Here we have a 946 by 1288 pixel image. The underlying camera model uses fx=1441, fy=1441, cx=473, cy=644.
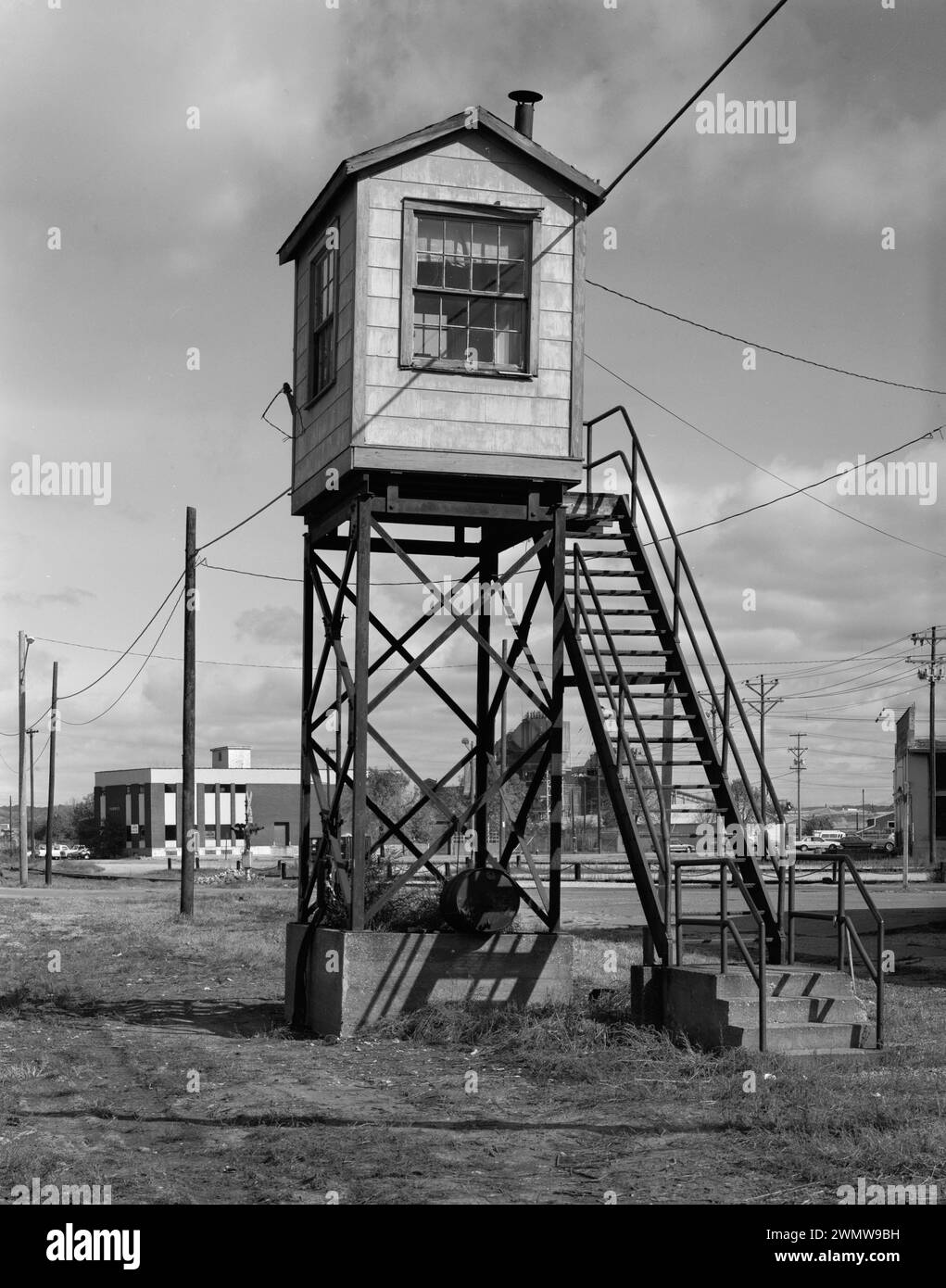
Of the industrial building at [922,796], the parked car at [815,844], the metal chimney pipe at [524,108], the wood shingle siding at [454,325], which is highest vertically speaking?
the metal chimney pipe at [524,108]

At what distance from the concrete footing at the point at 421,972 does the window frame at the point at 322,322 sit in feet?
19.0

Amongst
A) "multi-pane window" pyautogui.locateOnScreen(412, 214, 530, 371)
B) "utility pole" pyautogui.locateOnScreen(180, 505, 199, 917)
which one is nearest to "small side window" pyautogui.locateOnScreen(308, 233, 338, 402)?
"multi-pane window" pyautogui.locateOnScreen(412, 214, 530, 371)

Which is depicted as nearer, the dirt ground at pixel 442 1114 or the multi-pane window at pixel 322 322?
the dirt ground at pixel 442 1114

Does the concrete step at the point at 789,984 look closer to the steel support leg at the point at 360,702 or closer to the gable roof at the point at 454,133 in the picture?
the steel support leg at the point at 360,702

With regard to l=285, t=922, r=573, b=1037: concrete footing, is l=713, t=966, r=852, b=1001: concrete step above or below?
above

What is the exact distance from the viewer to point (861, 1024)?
11922mm

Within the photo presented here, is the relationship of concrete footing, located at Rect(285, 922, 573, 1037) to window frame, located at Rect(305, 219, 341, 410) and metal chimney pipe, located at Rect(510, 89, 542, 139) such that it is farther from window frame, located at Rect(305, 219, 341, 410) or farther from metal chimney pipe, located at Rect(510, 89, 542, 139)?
metal chimney pipe, located at Rect(510, 89, 542, 139)

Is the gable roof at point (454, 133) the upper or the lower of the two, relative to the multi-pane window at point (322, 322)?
upper

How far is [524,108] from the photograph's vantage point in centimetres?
1528

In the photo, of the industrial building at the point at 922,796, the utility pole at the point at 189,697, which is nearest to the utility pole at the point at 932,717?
the industrial building at the point at 922,796

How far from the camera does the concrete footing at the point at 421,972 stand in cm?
1388

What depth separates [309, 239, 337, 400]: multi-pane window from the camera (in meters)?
15.3

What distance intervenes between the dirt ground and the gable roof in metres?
8.37
